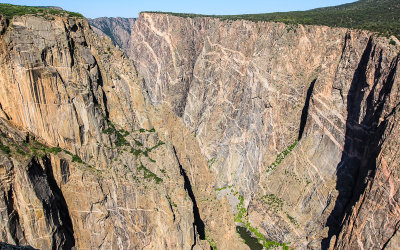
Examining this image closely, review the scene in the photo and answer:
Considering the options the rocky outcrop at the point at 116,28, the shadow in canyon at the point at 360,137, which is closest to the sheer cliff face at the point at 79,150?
the shadow in canyon at the point at 360,137

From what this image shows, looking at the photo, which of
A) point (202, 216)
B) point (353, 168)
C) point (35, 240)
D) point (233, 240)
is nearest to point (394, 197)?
point (353, 168)

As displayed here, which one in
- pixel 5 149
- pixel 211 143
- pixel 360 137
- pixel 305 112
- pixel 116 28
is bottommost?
pixel 211 143

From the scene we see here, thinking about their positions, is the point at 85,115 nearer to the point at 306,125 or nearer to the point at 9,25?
the point at 9,25

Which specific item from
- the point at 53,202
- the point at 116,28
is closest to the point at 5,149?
the point at 53,202

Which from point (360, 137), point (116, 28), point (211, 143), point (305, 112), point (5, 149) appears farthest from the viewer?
point (116, 28)

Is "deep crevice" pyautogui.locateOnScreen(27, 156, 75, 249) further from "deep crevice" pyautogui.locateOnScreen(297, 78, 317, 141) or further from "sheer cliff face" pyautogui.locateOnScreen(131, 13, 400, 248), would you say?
"deep crevice" pyautogui.locateOnScreen(297, 78, 317, 141)

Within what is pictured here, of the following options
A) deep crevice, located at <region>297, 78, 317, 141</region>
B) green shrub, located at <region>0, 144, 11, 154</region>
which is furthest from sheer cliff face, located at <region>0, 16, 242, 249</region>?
deep crevice, located at <region>297, 78, 317, 141</region>

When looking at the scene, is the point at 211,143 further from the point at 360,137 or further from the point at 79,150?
the point at 79,150

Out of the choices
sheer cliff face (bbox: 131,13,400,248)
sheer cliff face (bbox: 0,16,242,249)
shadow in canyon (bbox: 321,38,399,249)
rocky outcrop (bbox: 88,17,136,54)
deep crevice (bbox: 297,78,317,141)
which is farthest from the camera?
rocky outcrop (bbox: 88,17,136,54)
